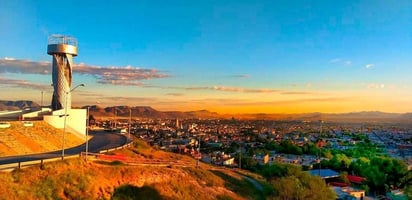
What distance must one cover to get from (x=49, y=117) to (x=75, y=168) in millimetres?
24116

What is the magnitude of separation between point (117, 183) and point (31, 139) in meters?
16.8

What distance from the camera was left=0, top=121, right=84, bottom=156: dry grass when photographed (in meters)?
36.1

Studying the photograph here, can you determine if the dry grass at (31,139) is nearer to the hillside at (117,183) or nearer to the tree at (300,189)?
the hillside at (117,183)

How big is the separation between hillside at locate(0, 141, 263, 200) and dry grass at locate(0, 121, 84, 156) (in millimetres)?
10562

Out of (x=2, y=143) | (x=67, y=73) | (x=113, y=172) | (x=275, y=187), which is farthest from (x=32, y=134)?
(x=275, y=187)

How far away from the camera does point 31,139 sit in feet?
132

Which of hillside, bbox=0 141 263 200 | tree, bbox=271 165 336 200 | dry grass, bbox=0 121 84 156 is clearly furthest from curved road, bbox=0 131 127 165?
tree, bbox=271 165 336 200

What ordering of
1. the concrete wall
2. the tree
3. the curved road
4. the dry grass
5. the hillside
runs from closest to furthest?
the hillside < the curved road < the tree < the dry grass < the concrete wall

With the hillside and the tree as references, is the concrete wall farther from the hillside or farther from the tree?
the tree

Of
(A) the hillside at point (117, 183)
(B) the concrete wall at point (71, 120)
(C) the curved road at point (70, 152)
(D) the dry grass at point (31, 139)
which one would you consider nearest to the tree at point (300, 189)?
(A) the hillside at point (117, 183)

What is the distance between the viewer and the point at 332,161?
73.6 m

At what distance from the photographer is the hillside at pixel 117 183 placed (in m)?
22.7

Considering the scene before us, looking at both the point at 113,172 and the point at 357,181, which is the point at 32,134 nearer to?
the point at 113,172

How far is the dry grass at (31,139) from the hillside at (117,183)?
10562 mm
